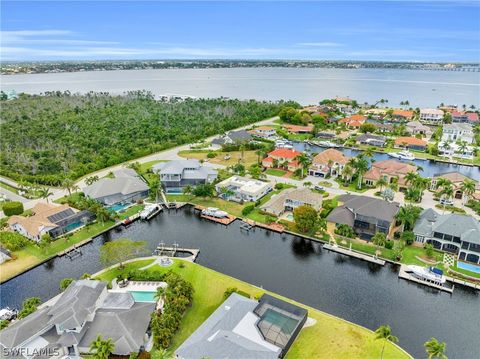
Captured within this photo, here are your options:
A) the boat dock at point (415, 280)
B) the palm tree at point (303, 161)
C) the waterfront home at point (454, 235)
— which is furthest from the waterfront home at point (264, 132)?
the boat dock at point (415, 280)

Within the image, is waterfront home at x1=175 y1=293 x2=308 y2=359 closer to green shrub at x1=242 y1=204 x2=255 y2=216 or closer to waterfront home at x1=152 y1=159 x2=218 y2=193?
green shrub at x1=242 y1=204 x2=255 y2=216

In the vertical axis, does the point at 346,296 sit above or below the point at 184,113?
below

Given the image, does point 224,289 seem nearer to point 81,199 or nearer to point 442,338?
point 442,338

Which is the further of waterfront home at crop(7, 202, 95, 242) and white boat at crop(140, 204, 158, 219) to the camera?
white boat at crop(140, 204, 158, 219)

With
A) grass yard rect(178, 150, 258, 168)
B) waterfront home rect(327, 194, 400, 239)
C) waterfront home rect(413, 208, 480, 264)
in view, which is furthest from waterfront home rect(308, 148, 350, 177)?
waterfront home rect(413, 208, 480, 264)

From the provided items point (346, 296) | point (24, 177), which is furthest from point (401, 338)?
point (24, 177)

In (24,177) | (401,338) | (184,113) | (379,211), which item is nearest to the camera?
(401,338)
